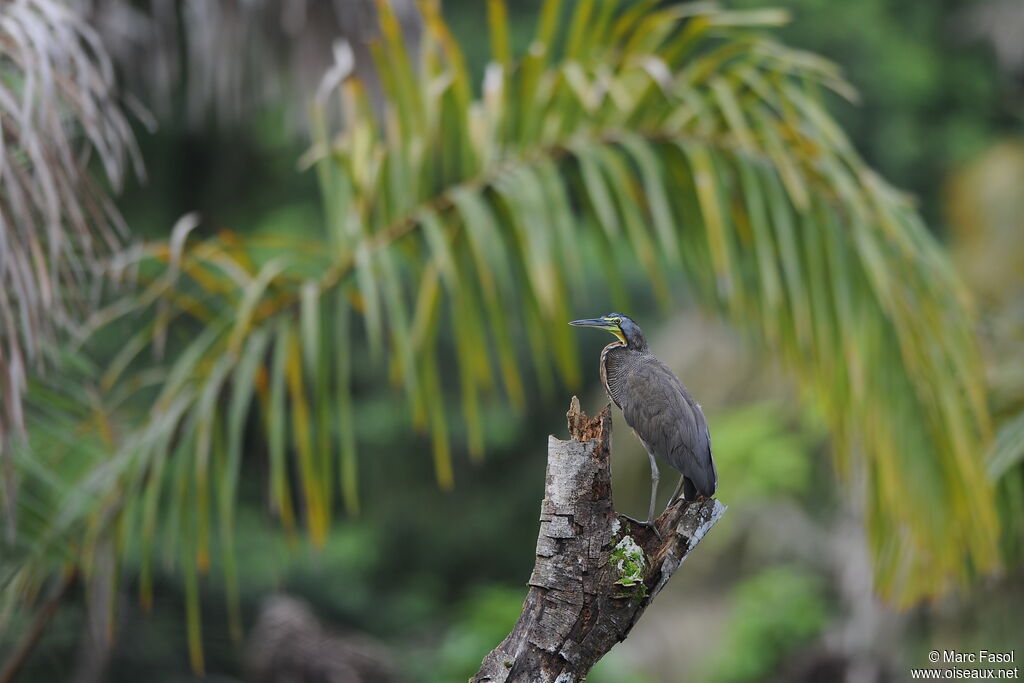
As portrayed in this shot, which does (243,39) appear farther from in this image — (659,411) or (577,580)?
(577,580)

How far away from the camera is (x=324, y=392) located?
2637 millimetres

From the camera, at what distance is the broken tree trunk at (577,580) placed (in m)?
1.07

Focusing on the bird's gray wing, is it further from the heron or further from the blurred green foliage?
the blurred green foliage

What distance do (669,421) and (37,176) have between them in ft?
4.97

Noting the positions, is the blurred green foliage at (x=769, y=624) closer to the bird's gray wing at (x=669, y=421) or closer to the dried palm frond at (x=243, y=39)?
the dried palm frond at (x=243, y=39)

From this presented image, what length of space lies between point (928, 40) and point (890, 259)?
28.6ft

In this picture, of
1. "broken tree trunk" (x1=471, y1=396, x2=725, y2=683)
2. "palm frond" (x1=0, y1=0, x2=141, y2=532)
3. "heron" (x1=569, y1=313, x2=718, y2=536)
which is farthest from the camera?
"palm frond" (x1=0, y1=0, x2=141, y2=532)

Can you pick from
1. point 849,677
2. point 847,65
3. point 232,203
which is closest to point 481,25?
point 232,203

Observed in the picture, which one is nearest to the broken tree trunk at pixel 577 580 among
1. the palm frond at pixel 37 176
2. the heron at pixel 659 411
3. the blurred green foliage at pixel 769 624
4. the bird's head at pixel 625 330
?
the heron at pixel 659 411

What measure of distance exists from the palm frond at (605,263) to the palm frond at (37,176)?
296 mm

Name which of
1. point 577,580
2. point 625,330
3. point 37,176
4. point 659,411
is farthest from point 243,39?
point 577,580

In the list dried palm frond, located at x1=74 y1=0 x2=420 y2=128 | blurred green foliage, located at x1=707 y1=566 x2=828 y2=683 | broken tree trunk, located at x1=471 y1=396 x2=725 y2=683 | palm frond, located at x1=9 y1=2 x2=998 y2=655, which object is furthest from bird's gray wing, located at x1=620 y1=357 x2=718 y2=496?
blurred green foliage, located at x1=707 y1=566 x2=828 y2=683

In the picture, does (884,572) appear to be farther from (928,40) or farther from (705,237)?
(928,40)

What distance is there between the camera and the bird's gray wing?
1205mm
